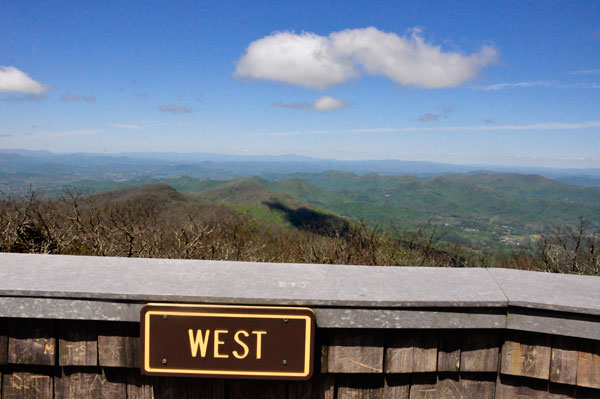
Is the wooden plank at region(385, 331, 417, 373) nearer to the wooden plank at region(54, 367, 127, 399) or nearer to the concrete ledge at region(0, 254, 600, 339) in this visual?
the concrete ledge at region(0, 254, 600, 339)

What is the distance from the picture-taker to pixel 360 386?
5.93ft

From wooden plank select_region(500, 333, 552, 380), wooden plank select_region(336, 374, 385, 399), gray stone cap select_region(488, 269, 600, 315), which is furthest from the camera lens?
wooden plank select_region(336, 374, 385, 399)

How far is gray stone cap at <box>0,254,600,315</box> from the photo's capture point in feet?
5.31

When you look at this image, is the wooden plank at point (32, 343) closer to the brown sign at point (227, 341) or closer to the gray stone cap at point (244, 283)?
the gray stone cap at point (244, 283)

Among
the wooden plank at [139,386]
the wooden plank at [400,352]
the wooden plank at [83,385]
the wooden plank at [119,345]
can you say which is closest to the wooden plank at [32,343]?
the wooden plank at [83,385]

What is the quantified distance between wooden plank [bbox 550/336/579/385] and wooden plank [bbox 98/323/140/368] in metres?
1.80

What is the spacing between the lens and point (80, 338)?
1.73 meters

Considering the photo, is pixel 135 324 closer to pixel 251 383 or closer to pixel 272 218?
pixel 251 383

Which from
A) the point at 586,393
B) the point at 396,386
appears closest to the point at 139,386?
the point at 396,386

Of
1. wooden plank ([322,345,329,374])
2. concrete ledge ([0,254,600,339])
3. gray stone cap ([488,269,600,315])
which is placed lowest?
wooden plank ([322,345,329,374])

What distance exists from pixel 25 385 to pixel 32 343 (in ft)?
0.76

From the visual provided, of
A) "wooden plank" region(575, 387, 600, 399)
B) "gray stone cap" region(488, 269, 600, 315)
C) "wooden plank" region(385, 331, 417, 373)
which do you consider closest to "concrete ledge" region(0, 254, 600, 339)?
"gray stone cap" region(488, 269, 600, 315)

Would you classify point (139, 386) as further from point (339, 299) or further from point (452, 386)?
point (452, 386)

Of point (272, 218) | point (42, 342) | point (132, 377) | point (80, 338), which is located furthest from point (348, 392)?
point (272, 218)
